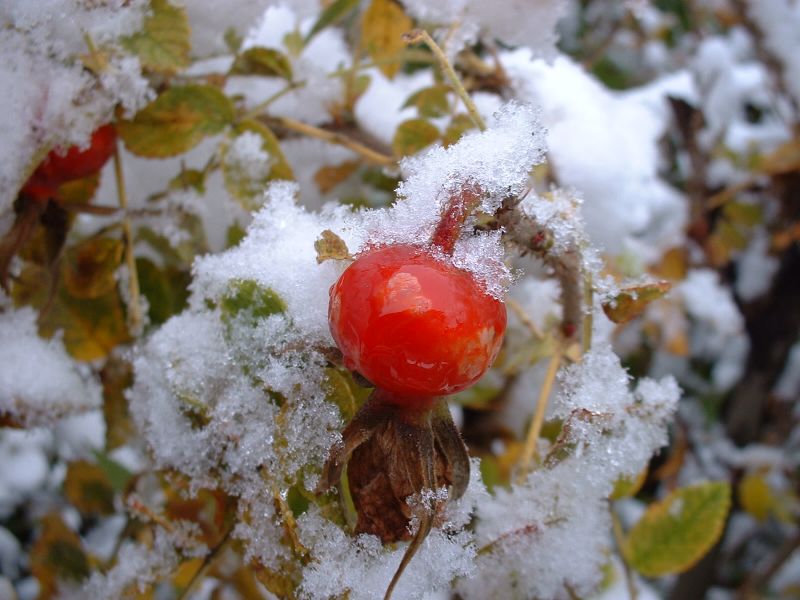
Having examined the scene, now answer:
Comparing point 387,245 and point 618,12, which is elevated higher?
point 387,245

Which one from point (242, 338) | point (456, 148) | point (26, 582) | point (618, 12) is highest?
point (456, 148)

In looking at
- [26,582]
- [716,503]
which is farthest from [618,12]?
[26,582]

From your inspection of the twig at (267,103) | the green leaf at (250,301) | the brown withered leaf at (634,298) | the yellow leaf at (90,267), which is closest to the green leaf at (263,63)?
the twig at (267,103)

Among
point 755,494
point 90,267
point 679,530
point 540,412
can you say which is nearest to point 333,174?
point 90,267

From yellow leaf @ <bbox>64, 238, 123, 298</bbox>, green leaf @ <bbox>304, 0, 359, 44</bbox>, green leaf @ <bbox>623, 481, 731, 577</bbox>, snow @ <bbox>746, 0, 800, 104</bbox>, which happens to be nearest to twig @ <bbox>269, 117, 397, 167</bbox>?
green leaf @ <bbox>304, 0, 359, 44</bbox>

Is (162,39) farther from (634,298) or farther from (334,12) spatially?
(634,298)

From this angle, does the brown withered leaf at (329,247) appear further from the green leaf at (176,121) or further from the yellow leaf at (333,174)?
the yellow leaf at (333,174)

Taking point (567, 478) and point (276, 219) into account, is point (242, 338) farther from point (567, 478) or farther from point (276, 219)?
point (567, 478)
